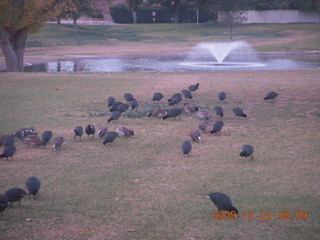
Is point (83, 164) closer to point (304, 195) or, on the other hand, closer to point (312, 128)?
point (304, 195)

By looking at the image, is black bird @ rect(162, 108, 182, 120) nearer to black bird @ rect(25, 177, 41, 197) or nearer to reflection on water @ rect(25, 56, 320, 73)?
black bird @ rect(25, 177, 41, 197)

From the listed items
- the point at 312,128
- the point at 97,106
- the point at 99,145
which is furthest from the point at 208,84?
the point at 99,145

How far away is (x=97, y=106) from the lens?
14.8 m

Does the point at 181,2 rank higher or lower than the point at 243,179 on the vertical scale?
higher

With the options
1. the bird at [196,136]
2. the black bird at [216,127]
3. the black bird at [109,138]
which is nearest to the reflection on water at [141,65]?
the black bird at [216,127]

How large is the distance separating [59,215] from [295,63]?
2593cm

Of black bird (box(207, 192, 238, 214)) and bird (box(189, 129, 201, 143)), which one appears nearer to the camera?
black bird (box(207, 192, 238, 214))

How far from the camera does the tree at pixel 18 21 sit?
21.8 metres

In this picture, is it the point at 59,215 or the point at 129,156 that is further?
the point at 129,156
